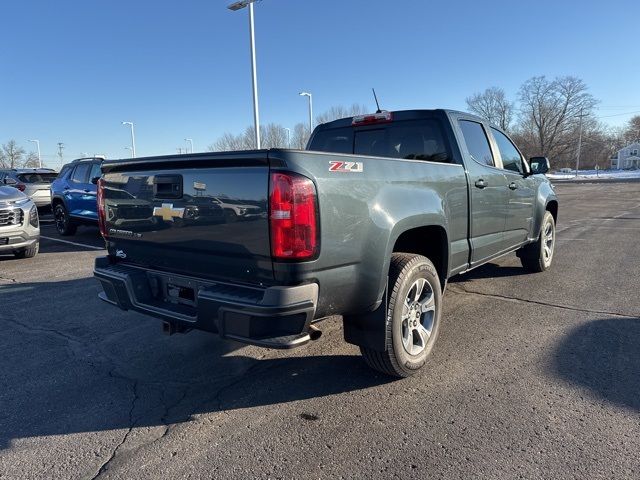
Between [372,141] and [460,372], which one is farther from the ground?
[372,141]

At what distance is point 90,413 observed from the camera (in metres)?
2.96

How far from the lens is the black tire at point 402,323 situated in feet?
10.0

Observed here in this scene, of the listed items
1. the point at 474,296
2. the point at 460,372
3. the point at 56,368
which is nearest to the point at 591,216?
the point at 474,296

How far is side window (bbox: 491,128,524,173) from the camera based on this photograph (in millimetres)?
5189

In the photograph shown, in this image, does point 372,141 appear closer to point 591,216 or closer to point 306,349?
point 306,349

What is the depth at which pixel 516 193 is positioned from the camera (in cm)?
525

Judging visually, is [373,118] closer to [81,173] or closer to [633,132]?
[81,173]

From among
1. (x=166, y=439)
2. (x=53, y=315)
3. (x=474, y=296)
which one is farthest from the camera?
(x=474, y=296)

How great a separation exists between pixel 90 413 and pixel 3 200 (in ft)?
20.5

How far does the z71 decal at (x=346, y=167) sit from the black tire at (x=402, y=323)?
0.75m

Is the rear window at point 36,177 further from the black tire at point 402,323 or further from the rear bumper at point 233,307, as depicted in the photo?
the black tire at point 402,323

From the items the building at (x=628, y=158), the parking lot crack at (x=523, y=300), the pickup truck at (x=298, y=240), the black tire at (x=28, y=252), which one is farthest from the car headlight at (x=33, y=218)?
the building at (x=628, y=158)

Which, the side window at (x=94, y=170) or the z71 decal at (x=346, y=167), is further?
the side window at (x=94, y=170)

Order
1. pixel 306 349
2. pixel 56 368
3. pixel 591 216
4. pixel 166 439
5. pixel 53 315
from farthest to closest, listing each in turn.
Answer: pixel 591 216 → pixel 53 315 → pixel 306 349 → pixel 56 368 → pixel 166 439
